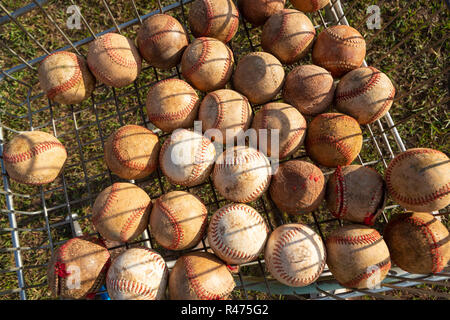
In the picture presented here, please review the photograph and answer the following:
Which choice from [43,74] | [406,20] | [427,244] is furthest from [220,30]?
[406,20]

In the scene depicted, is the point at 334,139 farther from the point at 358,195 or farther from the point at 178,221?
the point at 178,221

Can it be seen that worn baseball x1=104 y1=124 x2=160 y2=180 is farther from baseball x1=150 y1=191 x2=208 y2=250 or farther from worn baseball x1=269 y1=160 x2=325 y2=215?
worn baseball x1=269 y1=160 x2=325 y2=215

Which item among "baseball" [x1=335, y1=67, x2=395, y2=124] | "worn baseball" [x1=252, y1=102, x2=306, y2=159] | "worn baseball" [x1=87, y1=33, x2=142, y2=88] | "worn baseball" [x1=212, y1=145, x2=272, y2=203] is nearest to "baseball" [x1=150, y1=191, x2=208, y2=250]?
"worn baseball" [x1=212, y1=145, x2=272, y2=203]

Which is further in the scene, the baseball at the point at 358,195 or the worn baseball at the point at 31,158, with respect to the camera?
the worn baseball at the point at 31,158

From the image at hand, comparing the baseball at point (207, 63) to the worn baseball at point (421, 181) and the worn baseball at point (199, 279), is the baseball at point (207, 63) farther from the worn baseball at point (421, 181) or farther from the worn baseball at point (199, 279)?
the worn baseball at point (421, 181)

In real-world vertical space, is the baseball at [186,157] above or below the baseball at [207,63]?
below

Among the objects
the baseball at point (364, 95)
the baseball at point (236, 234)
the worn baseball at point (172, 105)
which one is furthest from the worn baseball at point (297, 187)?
the worn baseball at point (172, 105)

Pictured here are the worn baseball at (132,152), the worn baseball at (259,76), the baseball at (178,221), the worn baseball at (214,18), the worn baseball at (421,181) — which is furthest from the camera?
the worn baseball at (214,18)

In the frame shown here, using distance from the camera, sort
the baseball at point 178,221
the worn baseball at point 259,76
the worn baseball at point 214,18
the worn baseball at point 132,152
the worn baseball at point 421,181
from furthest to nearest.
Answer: the worn baseball at point 214,18 < the worn baseball at point 259,76 < the worn baseball at point 132,152 < the baseball at point 178,221 < the worn baseball at point 421,181
